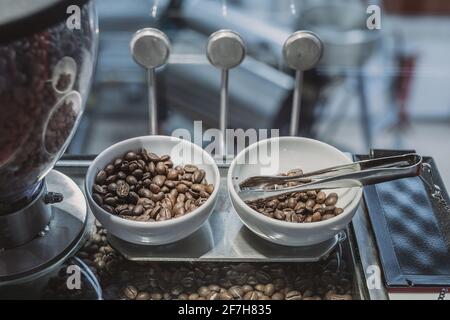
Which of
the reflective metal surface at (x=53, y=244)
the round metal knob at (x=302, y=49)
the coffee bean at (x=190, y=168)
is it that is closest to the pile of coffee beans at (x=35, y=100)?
the reflective metal surface at (x=53, y=244)

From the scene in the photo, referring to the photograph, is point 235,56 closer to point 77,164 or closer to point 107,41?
point 77,164

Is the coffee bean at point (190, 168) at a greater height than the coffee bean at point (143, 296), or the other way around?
the coffee bean at point (190, 168)

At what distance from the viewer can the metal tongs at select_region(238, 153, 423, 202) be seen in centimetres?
80

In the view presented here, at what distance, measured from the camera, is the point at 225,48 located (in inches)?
34.2

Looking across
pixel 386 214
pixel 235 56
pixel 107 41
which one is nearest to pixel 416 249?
pixel 386 214

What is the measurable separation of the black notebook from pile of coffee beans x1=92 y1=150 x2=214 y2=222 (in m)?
0.26

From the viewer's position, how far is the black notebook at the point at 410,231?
803 millimetres

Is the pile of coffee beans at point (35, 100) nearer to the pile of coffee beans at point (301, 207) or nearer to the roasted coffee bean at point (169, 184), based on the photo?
the roasted coffee bean at point (169, 184)

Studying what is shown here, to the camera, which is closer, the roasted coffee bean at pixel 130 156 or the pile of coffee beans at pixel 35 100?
the pile of coffee beans at pixel 35 100

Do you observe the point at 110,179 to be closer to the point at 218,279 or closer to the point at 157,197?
the point at 157,197

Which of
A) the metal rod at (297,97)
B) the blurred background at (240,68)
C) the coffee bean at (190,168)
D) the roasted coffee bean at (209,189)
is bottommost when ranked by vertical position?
the blurred background at (240,68)

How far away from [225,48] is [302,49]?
11cm

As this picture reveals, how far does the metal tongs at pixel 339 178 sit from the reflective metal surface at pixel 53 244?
0.24m

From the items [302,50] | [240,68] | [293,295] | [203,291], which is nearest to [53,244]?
[203,291]
